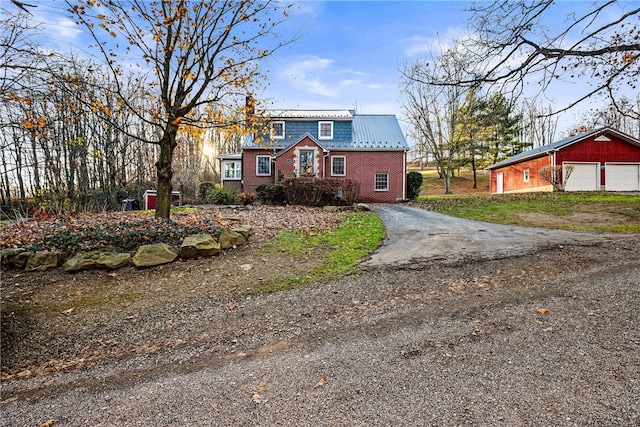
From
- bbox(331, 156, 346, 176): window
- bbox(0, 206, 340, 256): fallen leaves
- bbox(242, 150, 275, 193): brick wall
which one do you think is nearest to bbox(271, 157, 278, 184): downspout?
bbox(242, 150, 275, 193): brick wall

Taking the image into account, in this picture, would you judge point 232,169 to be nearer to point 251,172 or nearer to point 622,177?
point 251,172

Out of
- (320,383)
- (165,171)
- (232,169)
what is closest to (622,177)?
(232,169)

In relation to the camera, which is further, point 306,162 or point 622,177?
point 622,177

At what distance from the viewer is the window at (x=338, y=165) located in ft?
70.9

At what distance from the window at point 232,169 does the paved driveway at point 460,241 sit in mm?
15237

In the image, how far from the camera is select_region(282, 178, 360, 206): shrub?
15.3 metres

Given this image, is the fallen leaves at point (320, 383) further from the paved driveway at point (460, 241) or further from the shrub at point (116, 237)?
the shrub at point (116, 237)

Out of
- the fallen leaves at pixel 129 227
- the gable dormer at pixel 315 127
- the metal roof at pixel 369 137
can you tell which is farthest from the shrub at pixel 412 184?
the fallen leaves at pixel 129 227

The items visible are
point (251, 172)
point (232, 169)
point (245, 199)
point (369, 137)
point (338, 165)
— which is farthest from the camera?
point (232, 169)

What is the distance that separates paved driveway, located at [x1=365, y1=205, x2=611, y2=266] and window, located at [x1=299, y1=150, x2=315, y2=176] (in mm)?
Answer: 10895

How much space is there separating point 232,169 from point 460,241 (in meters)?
18.4

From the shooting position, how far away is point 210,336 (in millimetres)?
3750

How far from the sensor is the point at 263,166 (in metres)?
22.1

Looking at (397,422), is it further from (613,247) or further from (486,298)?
(613,247)
